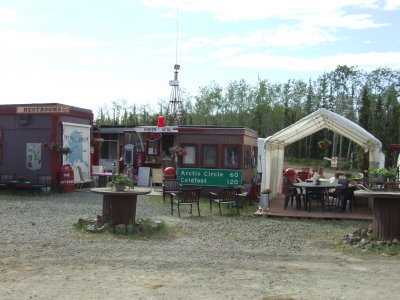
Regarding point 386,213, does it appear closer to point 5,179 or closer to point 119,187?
point 119,187

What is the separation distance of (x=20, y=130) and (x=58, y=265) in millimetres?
11731

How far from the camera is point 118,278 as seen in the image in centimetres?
607

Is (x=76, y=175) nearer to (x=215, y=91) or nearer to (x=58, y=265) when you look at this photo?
(x=58, y=265)

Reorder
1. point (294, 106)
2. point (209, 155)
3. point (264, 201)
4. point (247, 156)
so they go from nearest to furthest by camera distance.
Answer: point (264, 201) < point (209, 155) < point (247, 156) < point (294, 106)

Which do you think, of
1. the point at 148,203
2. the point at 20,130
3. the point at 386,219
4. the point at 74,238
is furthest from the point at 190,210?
the point at 20,130

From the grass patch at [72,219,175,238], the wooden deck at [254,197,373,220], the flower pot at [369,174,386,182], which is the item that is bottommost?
the grass patch at [72,219,175,238]

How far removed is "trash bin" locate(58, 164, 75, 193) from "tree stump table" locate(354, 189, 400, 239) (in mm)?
11231

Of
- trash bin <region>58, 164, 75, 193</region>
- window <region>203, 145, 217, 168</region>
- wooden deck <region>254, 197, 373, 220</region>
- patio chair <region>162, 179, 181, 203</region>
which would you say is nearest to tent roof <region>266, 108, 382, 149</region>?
wooden deck <region>254, 197, 373, 220</region>

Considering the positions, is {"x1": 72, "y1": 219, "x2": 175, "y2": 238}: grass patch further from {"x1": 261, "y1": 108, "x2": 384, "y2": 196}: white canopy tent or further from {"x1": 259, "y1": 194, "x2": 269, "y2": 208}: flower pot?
{"x1": 261, "y1": 108, "x2": 384, "y2": 196}: white canopy tent

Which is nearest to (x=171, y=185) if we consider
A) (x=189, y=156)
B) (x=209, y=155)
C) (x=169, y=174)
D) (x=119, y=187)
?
(x=189, y=156)

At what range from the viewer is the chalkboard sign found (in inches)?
787

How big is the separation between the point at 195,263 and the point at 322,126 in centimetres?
902

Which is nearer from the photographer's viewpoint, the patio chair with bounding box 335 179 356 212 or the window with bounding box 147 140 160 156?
the patio chair with bounding box 335 179 356 212

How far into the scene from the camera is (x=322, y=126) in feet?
48.9
